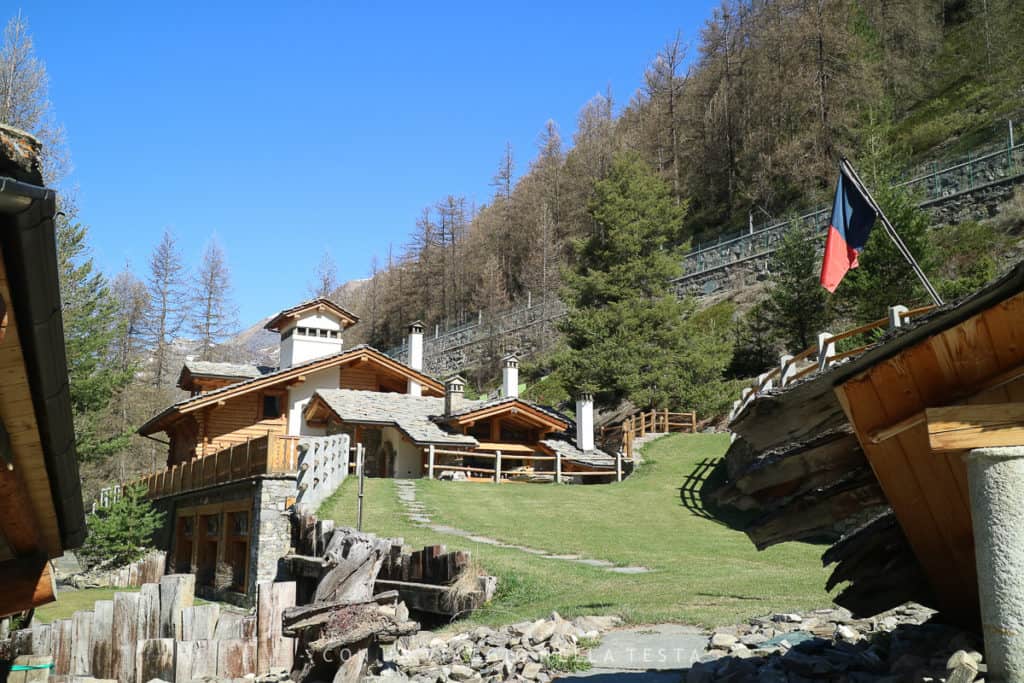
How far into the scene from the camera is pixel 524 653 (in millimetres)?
8539

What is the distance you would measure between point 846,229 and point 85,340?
26.7m

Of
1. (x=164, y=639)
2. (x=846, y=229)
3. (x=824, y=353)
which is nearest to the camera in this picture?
(x=164, y=639)

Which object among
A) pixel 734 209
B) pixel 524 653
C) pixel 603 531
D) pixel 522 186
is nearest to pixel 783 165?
pixel 734 209

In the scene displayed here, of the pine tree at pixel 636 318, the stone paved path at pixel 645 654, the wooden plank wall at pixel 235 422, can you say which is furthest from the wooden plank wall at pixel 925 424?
the pine tree at pixel 636 318

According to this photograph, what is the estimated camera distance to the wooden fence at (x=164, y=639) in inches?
320

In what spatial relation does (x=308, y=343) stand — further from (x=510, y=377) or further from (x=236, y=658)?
(x=236, y=658)

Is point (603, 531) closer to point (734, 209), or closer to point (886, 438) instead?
point (886, 438)

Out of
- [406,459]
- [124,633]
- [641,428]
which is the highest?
[641,428]

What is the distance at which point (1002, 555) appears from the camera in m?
3.85

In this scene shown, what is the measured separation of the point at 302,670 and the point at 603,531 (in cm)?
1310

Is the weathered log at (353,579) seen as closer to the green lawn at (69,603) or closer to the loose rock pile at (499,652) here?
the loose rock pile at (499,652)

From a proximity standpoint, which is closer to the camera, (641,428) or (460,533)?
(460,533)

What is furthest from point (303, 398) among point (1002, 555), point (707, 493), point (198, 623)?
point (1002, 555)

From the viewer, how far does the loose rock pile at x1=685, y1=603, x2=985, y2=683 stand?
5102 mm
